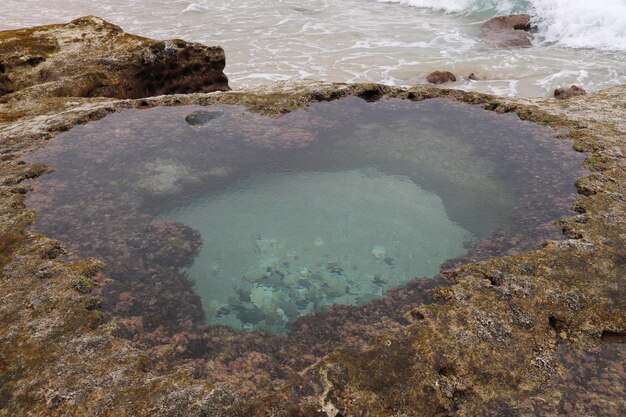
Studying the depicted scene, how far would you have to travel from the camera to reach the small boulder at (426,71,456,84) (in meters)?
21.3

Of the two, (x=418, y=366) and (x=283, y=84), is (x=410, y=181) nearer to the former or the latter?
(x=418, y=366)

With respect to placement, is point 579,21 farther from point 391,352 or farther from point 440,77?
point 391,352

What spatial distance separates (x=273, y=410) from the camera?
4977 millimetres

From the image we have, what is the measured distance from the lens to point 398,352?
222 inches

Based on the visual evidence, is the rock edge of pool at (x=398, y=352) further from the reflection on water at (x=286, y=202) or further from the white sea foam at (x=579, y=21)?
the white sea foam at (x=579, y=21)

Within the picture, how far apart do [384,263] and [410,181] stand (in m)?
2.69

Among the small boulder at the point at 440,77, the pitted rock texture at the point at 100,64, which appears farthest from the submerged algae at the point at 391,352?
the small boulder at the point at 440,77

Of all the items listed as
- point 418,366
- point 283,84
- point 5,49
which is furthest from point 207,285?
point 5,49

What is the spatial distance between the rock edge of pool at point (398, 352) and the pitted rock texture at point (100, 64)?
7.73 meters

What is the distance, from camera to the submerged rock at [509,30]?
1096 inches

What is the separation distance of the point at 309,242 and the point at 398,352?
9.66ft

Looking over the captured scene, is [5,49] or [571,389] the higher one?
[5,49]

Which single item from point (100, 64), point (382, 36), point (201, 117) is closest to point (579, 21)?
point (382, 36)

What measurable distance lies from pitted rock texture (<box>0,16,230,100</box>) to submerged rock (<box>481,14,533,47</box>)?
66.2ft
